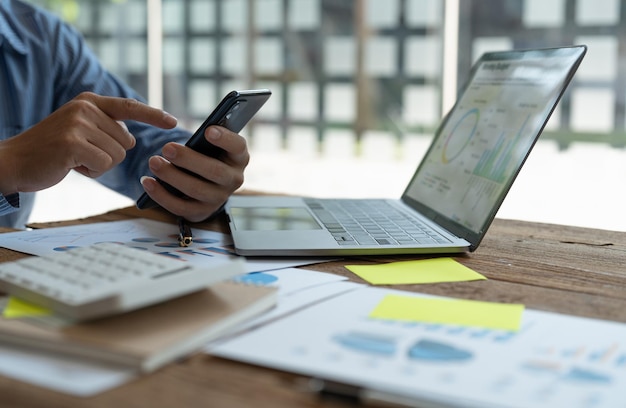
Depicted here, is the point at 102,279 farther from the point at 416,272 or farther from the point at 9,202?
the point at 9,202

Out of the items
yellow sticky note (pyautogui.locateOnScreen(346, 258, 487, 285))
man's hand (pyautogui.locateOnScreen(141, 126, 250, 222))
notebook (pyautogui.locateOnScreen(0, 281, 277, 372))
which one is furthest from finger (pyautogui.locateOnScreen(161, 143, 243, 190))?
notebook (pyautogui.locateOnScreen(0, 281, 277, 372))

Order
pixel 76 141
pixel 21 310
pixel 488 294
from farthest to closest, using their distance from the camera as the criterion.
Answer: pixel 76 141
pixel 488 294
pixel 21 310

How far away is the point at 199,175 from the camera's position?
967mm

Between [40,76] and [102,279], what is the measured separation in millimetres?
1037

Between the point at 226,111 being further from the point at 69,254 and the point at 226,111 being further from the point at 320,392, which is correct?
the point at 320,392

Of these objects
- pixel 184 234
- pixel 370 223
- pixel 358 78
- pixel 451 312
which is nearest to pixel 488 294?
pixel 451 312

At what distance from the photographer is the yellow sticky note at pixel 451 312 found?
0.58 meters

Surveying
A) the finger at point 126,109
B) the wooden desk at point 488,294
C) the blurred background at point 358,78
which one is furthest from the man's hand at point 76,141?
the blurred background at point 358,78

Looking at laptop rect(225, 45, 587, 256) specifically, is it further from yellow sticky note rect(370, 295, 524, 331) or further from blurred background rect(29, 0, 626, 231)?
blurred background rect(29, 0, 626, 231)

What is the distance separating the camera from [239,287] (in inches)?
23.9

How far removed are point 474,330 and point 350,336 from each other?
10 cm

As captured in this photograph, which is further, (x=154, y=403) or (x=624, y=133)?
(x=624, y=133)

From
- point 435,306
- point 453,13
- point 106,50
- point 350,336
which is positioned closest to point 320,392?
point 350,336

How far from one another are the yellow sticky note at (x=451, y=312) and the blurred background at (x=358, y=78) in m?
2.75
